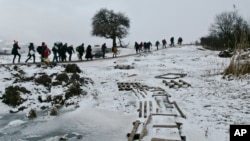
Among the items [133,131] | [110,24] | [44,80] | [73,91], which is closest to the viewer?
[133,131]

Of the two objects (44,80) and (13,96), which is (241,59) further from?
(13,96)

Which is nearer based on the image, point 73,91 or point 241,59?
point 73,91

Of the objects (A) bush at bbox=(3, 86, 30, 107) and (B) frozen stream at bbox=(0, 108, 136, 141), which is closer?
(B) frozen stream at bbox=(0, 108, 136, 141)

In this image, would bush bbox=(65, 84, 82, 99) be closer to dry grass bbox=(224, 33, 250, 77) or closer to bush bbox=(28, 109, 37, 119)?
bush bbox=(28, 109, 37, 119)

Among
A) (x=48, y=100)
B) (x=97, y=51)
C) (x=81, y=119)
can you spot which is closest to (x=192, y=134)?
(x=81, y=119)

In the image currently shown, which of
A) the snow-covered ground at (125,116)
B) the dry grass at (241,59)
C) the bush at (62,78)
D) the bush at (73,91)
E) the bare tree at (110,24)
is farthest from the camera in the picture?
the bare tree at (110,24)

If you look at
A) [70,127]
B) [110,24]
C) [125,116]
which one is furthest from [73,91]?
[110,24]

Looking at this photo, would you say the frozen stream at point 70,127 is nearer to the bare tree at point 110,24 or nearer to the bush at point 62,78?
the bush at point 62,78

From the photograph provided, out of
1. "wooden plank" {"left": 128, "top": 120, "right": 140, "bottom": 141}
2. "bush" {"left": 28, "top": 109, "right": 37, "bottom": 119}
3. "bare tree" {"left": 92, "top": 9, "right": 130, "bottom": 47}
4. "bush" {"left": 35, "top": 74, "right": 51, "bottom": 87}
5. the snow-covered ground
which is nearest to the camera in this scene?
"wooden plank" {"left": 128, "top": 120, "right": 140, "bottom": 141}

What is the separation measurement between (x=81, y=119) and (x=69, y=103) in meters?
2.45

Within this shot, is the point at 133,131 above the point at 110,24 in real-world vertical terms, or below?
below

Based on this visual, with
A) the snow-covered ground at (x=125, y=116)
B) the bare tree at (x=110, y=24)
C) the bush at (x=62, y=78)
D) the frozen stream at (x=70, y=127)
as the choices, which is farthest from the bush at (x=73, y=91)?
the bare tree at (x=110, y=24)

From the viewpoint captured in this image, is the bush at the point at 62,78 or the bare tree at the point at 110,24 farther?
the bare tree at the point at 110,24

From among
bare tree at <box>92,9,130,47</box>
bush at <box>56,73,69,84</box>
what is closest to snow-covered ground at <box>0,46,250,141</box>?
bush at <box>56,73,69,84</box>
